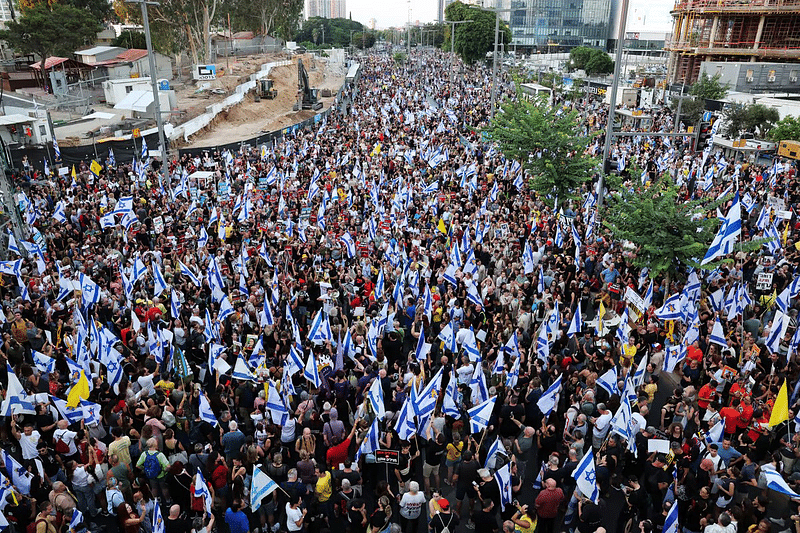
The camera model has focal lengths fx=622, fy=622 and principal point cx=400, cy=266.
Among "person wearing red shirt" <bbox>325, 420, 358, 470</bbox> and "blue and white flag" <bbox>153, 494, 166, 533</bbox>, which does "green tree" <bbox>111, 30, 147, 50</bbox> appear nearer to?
"person wearing red shirt" <bbox>325, 420, 358, 470</bbox>

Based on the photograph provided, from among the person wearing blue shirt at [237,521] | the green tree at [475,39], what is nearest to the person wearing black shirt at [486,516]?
the person wearing blue shirt at [237,521]

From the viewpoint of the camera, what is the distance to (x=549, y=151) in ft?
71.1

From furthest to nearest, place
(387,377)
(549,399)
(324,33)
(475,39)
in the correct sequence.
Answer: (324,33), (475,39), (387,377), (549,399)

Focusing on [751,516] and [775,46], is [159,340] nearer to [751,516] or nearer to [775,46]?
[751,516]

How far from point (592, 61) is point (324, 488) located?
7974 centimetres

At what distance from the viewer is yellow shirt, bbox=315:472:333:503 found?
793cm

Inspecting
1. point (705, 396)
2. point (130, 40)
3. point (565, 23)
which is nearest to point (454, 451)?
point (705, 396)

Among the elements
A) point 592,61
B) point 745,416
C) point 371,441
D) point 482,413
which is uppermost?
point 592,61

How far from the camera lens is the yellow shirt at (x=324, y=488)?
793 centimetres

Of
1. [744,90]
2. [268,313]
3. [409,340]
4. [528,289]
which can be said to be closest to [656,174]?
[528,289]

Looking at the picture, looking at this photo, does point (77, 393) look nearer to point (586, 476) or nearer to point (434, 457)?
point (434, 457)

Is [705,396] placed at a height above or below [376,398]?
below

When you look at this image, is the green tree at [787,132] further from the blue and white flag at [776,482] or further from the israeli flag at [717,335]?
the blue and white flag at [776,482]

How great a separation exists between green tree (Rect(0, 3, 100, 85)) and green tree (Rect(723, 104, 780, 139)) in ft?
157
